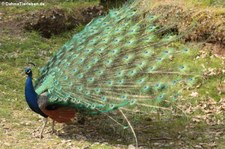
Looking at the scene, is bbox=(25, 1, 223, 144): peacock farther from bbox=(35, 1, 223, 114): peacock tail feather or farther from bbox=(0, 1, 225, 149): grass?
bbox=(0, 1, 225, 149): grass

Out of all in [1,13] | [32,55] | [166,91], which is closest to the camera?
[166,91]

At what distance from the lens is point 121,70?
5.52 m

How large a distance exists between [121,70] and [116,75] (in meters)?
0.09

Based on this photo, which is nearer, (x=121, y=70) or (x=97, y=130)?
(x=121, y=70)

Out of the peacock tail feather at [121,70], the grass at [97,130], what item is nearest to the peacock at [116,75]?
the peacock tail feather at [121,70]

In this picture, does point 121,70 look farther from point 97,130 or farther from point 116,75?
point 97,130

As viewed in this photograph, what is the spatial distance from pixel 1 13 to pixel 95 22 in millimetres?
6294

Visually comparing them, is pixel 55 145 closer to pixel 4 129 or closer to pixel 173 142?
pixel 4 129

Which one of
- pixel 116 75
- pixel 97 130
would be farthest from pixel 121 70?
pixel 97 130

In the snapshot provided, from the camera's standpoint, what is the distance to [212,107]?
696 centimetres

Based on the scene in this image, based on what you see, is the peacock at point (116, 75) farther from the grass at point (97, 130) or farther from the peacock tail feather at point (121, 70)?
the grass at point (97, 130)

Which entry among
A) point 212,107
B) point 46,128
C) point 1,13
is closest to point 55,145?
point 46,128

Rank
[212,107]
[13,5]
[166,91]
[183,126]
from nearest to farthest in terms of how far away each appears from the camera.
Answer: [166,91]
[183,126]
[212,107]
[13,5]

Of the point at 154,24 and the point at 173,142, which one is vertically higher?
the point at 154,24
